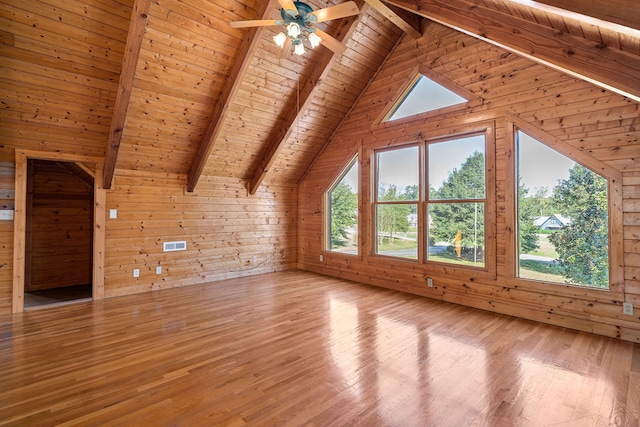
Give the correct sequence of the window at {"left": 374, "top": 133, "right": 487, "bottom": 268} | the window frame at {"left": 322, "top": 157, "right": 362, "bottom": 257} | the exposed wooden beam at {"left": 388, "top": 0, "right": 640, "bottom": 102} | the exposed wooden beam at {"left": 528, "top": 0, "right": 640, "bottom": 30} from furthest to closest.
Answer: the window frame at {"left": 322, "top": 157, "right": 362, "bottom": 257} < the window at {"left": 374, "top": 133, "right": 487, "bottom": 268} < the exposed wooden beam at {"left": 388, "top": 0, "right": 640, "bottom": 102} < the exposed wooden beam at {"left": 528, "top": 0, "right": 640, "bottom": 30}

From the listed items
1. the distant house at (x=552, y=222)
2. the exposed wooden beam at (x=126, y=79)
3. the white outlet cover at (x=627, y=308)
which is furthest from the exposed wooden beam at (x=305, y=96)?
the white outlet cover at (x=627, y=308)

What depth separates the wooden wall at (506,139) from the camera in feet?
10.6

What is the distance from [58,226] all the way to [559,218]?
807 centimetres

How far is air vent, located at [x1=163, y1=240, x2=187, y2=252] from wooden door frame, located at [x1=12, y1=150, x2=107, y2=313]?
0.94 m

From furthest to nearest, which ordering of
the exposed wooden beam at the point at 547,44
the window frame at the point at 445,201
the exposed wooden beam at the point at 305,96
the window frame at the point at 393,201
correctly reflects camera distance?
the window frame at the point at 393,201, the exposed wooden beam at the point at 305,96, the window frame at the point at 445,201, the exposed wooden beam at the point at 547,44

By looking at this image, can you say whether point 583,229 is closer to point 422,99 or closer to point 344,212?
point 422,99

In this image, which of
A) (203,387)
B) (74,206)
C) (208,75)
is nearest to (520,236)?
(203,387)

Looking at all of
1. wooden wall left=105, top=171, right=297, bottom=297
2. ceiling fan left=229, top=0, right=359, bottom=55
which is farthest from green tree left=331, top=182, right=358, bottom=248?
ceiling fan left=229, top=0, right=359, bottom=55

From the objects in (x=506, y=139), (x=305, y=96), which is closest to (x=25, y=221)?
(x=305, y=96)

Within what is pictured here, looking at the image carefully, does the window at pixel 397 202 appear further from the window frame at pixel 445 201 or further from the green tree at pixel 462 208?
the green tree at pixel 462 208

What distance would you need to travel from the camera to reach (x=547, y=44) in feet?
8.19

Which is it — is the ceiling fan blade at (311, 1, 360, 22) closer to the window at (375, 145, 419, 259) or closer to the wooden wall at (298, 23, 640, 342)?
the wooden wall at (298, 23, 640, 342)

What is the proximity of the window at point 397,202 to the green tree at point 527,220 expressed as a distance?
1.48 meters

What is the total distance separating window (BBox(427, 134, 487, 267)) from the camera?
14.3 feet
